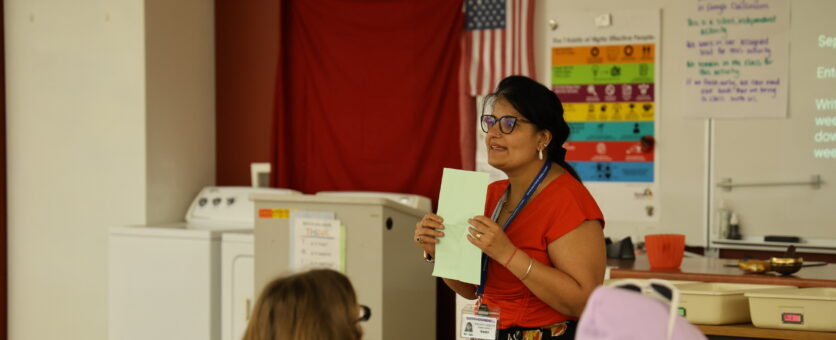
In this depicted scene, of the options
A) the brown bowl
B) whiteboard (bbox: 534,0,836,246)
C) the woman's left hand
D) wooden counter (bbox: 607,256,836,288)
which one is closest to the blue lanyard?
the woman's left hand

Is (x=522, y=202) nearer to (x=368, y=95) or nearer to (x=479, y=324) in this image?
(x=479, y=324)

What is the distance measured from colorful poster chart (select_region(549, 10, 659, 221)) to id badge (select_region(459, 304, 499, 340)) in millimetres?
2633

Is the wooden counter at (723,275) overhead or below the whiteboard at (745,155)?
below

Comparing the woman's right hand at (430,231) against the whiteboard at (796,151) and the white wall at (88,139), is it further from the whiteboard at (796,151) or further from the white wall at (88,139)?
the white wall at (88,139)

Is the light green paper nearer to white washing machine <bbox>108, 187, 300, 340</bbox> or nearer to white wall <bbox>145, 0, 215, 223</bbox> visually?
A: white washing machine <bbox>108, 187, 300, 340</bbox>

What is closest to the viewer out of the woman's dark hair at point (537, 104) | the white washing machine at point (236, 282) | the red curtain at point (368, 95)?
the woman's dark hair at point (537, 104)

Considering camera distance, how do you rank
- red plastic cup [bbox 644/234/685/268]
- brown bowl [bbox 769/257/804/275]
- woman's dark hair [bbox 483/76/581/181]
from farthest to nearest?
1. red plastic cup [bbox 644/234/685/268]
2. brown bowl [bbox 769/257/804/275]
3. woman's dark hair [bbox 483/76/581/181]

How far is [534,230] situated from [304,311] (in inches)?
25.5

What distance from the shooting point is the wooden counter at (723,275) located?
2.63 metres

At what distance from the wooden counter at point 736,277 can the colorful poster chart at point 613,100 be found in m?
1.21

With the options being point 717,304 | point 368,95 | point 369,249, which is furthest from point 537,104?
point 368,95

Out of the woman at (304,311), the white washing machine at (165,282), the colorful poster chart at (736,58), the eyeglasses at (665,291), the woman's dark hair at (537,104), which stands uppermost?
the colorful poster chart at (736,58)

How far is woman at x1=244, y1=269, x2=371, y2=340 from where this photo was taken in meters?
1.49

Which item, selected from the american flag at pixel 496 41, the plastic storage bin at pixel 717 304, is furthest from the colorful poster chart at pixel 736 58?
the plastic storage bin at pixel 717 304
